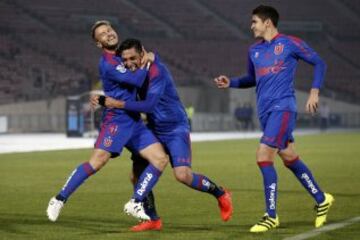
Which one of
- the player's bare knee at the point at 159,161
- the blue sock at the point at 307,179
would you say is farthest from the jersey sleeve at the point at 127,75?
the blue sock at the point at 307,179

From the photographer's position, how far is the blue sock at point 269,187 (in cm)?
888

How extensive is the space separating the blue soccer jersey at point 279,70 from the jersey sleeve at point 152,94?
37.5 inches

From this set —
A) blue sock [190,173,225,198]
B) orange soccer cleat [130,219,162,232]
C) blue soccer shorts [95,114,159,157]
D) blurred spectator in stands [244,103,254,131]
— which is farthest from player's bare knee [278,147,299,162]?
blurred spectator in stands [244,103,254,131]

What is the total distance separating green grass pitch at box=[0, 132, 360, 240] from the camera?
8810mm

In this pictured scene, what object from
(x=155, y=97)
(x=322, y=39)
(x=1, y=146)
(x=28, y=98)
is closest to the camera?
(x=155, y=97)

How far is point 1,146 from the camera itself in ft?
93.5

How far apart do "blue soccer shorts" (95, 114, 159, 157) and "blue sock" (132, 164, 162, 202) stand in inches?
9.1

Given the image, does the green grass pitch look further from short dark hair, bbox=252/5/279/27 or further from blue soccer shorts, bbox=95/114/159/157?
short dark hair, bbox=252/5/279/27

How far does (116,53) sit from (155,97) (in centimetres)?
55

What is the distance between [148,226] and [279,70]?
184cm

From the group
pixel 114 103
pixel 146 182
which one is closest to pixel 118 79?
pixel 114 103

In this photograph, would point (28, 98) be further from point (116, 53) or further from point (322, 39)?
point (116, 53)

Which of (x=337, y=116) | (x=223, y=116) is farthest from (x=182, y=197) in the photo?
(x=337, y=116)

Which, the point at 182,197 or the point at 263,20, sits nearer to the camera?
the point at 263,20
